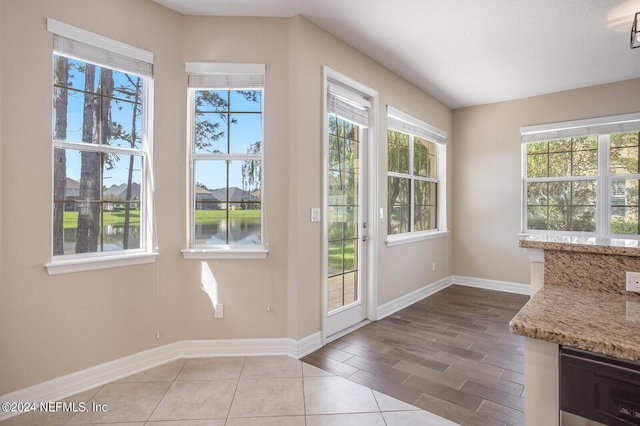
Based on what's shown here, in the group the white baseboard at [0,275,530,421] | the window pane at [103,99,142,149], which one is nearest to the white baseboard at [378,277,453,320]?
the white baseboard at [0,275,530,421]

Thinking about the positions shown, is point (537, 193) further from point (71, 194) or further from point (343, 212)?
point (71, 194)

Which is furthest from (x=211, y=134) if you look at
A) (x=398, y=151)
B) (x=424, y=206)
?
(x=424, y=206)

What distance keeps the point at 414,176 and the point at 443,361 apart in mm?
2602

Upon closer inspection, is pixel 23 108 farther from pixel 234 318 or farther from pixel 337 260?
pixel 337 260

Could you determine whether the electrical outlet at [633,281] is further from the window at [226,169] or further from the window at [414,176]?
the window at [414,176]

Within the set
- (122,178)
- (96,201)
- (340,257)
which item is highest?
(122,178)

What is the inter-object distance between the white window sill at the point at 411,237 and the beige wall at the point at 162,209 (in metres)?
1.36

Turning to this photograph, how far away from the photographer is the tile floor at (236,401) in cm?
194

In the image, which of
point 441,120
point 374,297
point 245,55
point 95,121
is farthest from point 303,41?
point 441,120

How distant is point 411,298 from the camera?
171 inches

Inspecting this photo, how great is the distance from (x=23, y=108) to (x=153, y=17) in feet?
3.85

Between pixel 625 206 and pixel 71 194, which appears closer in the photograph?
pixel 71 194

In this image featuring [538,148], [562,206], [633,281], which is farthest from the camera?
[538,148]

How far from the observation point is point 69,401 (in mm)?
2143
